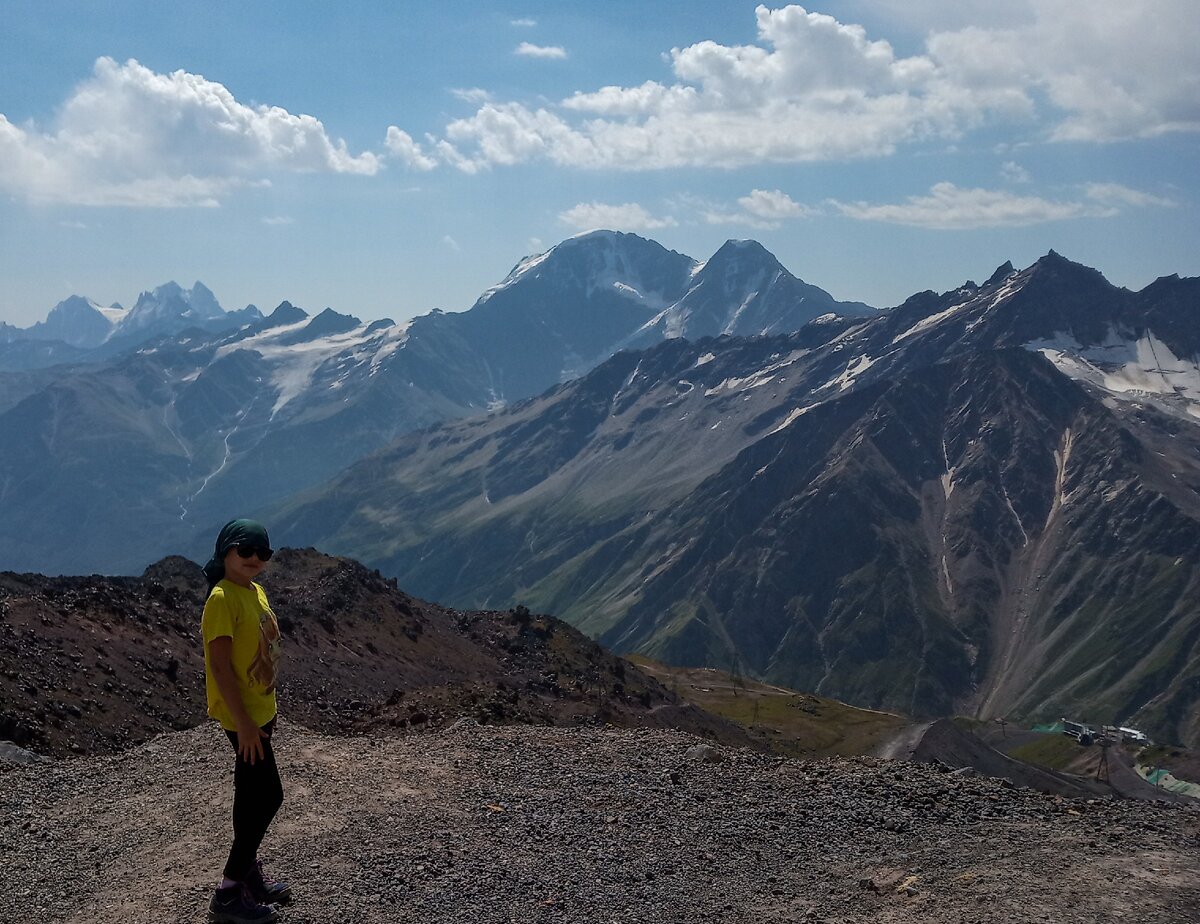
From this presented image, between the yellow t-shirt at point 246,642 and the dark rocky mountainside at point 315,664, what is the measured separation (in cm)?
1238

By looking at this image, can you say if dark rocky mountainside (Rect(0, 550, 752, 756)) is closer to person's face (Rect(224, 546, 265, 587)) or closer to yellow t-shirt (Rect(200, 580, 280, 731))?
yellow t-shirt (Rect(200, 580, 280, 731))

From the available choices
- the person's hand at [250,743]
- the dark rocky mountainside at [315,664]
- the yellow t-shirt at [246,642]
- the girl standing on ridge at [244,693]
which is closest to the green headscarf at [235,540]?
the girl standing on ridge at [244,693]

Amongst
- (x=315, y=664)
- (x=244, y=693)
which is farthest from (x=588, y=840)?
(x=315, y=664)

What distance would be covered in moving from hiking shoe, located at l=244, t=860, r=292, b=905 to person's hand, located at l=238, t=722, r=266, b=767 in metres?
1.48

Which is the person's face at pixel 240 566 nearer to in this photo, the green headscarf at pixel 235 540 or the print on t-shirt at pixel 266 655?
the green headscarf at pixel 235 540

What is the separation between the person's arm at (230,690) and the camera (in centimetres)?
1359

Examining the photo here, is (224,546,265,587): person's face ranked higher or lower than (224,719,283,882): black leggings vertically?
higher

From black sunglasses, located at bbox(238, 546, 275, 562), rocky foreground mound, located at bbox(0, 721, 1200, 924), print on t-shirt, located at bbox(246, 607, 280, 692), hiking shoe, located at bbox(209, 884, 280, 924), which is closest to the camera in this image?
hiking shoe, located at bbox(209, 884, 280, 924)

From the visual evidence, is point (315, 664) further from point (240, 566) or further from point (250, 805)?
point (240, 566)

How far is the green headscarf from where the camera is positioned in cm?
1384

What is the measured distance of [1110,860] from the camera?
51.9 feet

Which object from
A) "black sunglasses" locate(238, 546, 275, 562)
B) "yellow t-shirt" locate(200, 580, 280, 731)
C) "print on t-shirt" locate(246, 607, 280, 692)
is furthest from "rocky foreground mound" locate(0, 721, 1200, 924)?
"black sunglasses" locate(238, 546, 275, 562)

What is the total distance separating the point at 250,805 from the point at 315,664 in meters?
39.7

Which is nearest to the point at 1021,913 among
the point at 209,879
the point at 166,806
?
the point at 209,879
